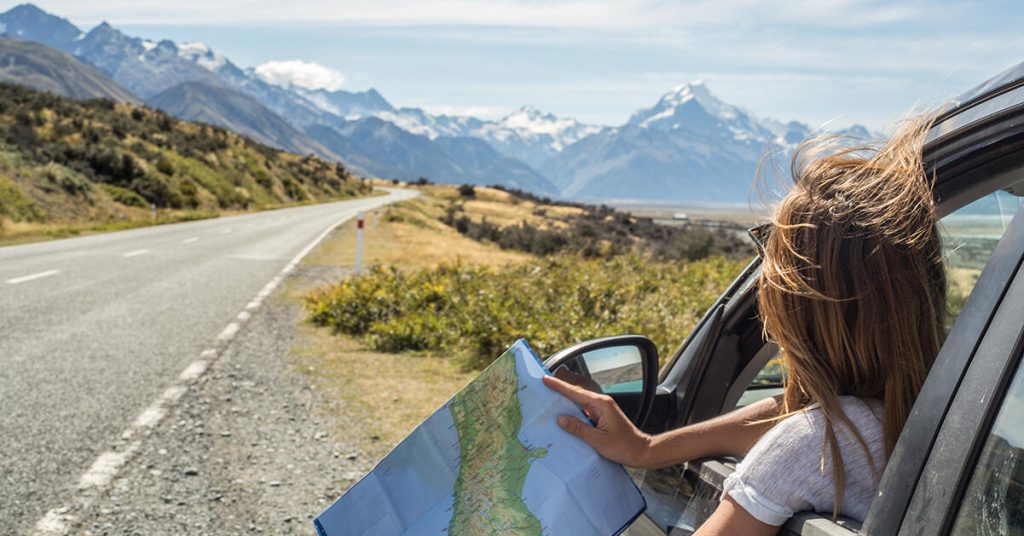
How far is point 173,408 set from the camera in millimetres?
6480

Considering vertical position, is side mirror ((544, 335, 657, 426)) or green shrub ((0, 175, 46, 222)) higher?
side mirror ((544, 335, 657, 426))

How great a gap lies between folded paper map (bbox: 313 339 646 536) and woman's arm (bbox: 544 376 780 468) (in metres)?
0.02

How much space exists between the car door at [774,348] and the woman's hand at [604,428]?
18 cm

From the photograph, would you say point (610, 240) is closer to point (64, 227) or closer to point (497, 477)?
point (64, 227)

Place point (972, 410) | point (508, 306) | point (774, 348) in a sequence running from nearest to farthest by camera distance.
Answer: point (972, 410), point (774, 348), point (508, 306)

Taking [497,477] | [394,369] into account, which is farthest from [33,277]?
[497,477]

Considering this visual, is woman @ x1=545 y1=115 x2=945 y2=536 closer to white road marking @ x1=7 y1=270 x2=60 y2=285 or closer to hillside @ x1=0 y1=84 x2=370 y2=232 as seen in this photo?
white road marking @ x1=7 y1=270 x2=60 y2=285

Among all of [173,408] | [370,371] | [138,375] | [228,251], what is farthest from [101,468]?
[228,251]

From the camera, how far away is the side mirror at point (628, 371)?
2.28m

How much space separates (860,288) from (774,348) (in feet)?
3.15

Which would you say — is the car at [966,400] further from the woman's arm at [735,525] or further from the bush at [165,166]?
the bush at [165,166]

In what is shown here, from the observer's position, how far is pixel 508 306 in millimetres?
9195

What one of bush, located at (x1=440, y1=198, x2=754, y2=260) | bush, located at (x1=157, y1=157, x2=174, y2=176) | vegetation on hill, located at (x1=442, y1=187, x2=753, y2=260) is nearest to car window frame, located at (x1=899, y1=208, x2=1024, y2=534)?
vegetation on hill, located at (x1=442, y1=187, x2=753, y2=260)

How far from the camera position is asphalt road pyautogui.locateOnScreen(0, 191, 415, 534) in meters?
5.13
